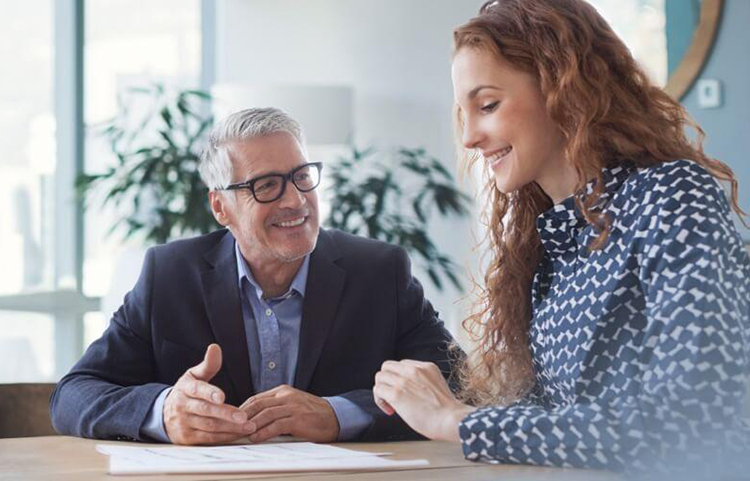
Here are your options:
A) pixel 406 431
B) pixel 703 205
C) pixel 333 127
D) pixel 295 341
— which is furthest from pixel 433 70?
pixel 703 205

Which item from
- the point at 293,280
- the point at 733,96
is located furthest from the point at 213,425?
the point at 733,96

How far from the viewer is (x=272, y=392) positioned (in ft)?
6.37

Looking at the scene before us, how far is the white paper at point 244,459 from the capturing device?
1.51m

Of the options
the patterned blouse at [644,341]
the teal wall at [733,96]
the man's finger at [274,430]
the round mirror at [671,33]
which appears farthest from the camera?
the round mirror at [671,33]

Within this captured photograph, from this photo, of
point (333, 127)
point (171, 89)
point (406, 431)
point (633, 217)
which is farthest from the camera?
point (171, 89)

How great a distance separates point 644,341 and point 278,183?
1.05 m

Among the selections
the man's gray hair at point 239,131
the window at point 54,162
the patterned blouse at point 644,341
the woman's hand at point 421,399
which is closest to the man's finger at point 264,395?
the woman's hand at point 421,399

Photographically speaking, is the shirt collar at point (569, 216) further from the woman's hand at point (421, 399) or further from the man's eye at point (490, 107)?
the woman's hand at point (421, 399)

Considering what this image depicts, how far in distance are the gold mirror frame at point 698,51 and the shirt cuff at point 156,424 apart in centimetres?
271

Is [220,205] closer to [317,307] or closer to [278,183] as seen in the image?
[278,183]

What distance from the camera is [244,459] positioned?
1.59 m

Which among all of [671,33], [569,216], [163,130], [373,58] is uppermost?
[373,58]

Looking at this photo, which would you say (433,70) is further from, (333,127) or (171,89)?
Result: (171,89)

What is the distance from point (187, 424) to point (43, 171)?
3846 millimetres
